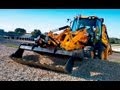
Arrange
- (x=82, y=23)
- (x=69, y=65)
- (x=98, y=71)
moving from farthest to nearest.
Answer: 1. (x=82, y=23)
2. (x=98, y=71)
3. (x=69, y=65)

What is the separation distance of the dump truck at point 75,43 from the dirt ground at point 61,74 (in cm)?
10

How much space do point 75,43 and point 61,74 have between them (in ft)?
1.86

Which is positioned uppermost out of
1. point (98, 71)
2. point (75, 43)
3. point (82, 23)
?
point (82, 23)

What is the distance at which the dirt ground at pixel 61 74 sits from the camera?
367cm

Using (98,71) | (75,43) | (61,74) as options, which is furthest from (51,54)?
(98,71)

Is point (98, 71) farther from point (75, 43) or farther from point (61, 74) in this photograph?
point (61, 74)

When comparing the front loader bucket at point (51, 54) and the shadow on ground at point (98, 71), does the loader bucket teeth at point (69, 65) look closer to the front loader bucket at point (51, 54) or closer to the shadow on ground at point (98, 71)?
the front loader bucket at point (51, 54)

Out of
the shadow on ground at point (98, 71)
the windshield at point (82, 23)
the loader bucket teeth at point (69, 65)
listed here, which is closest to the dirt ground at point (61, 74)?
the shadow on ground at point (98, 71)

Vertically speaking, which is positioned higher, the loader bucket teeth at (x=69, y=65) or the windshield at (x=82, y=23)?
the windshield at (x=82, y=23)

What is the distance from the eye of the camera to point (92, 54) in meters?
4.50

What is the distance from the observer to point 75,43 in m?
4.21

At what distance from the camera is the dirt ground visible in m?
3.67
